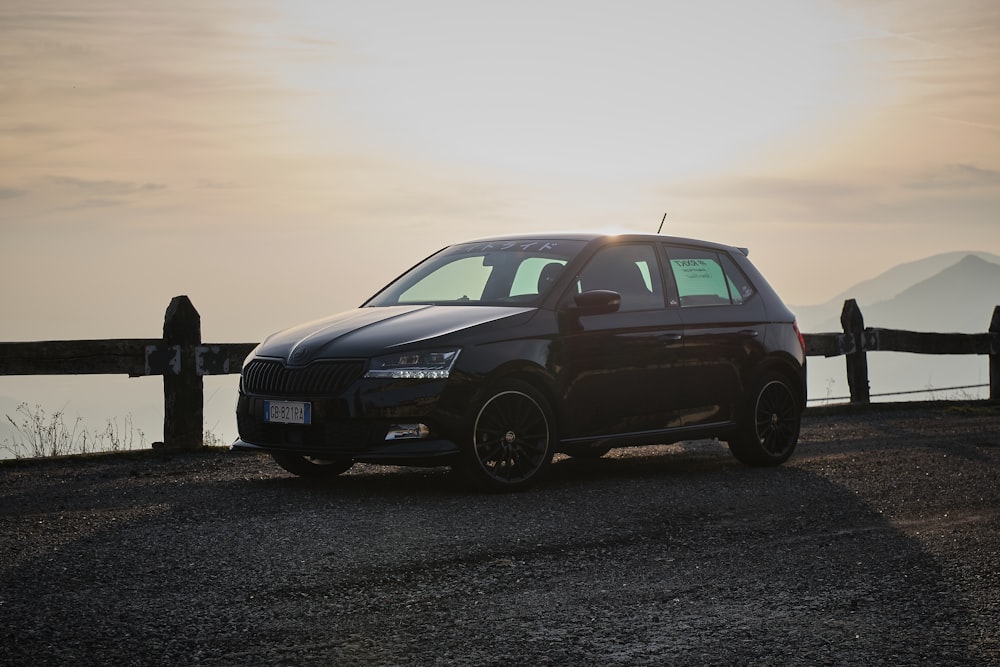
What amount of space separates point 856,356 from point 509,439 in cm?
Result: 927

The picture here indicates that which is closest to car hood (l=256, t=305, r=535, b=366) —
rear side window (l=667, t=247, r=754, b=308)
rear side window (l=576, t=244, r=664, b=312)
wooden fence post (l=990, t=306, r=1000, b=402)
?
rear side window (l=576, t=244, r=664, b=312)

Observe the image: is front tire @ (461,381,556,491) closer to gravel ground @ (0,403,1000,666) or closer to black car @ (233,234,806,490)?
black car @ (233,234,806,490)

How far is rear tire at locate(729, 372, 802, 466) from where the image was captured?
33.9 feet

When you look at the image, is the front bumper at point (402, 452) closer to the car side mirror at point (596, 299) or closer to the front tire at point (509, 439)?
the front tire at point (509, 439)

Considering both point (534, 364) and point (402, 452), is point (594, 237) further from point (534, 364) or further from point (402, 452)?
point (402, 452)

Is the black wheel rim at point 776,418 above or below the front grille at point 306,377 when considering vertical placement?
below

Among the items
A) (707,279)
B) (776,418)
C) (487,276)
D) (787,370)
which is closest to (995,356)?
(787,370)

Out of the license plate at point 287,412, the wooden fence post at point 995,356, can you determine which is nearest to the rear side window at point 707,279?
the license plate at point 287,412

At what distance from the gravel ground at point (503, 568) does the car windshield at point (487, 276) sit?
1399 mm

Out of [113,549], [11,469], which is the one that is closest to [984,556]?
[113,549]

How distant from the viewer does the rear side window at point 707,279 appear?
10.1 metres

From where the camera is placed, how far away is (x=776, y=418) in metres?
10.6

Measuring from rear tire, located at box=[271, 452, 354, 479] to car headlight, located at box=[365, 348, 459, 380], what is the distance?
1339 millimetres

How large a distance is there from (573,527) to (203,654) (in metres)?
3.14
